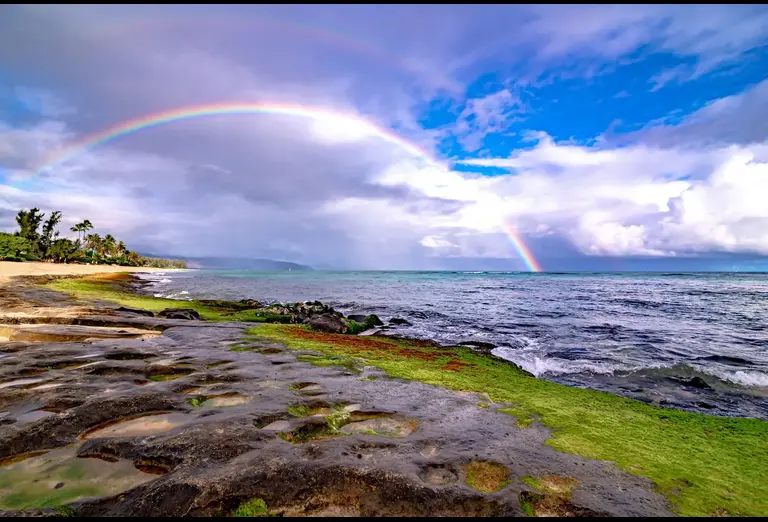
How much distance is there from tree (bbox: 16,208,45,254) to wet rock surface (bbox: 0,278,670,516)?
485ft

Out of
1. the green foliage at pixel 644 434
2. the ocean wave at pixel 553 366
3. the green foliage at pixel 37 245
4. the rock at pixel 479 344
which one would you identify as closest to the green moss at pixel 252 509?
the green foliage at pixel 644 434

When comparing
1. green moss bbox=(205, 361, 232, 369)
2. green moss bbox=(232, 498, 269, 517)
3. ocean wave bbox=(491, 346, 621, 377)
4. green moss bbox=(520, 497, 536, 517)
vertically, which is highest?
green moss bbox=(232, 498, 269, 517)

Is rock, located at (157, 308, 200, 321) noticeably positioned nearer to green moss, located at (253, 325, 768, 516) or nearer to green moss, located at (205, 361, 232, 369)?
green moss, located at (205, 361, 232, 369)

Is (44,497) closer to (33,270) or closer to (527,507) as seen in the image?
(527,507)

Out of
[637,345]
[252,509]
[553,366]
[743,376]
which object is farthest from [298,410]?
[637,345]

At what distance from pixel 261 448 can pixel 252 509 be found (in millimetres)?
1754

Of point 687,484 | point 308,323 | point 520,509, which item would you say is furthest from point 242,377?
point 308,323

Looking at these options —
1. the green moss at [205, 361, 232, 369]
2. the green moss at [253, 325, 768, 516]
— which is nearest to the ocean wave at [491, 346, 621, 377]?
the green moss at [253, 325, 768, 516]

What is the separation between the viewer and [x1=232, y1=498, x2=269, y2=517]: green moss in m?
4.96

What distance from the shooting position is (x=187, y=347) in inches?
627

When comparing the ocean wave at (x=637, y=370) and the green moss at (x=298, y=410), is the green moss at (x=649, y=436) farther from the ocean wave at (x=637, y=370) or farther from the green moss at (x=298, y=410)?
the green moss at (x=298, y=410)

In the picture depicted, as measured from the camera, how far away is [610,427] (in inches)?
365

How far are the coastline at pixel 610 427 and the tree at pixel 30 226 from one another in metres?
149

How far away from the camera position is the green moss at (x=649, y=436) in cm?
631
